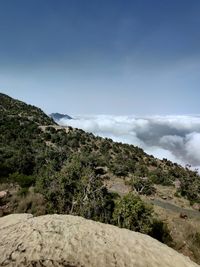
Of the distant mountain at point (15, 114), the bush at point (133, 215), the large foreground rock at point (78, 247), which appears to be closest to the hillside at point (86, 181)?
the bush at point (133, 215)

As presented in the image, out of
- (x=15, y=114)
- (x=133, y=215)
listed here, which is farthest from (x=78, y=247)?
(x=15, y=114)

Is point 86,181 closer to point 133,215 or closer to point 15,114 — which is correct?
point 133,215

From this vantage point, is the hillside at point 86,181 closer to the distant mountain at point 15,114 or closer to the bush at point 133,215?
the bush at point 133,215

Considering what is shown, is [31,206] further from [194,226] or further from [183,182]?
[183,182]

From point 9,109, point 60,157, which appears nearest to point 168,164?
point 60,157

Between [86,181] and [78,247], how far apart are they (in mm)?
13191

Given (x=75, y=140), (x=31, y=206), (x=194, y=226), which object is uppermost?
(x=75, y=140)

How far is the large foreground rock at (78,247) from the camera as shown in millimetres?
8953

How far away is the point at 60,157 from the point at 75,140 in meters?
18.1

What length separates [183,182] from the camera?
54.2 metres

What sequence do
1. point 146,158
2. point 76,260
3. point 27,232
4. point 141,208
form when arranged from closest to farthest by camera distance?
1. point 76,260
2. point 27,232
3. point 141,208
4. point 146,158

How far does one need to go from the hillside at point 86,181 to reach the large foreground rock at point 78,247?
608 centimetres

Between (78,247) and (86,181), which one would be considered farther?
(86,181)

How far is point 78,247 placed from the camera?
31.0ft
